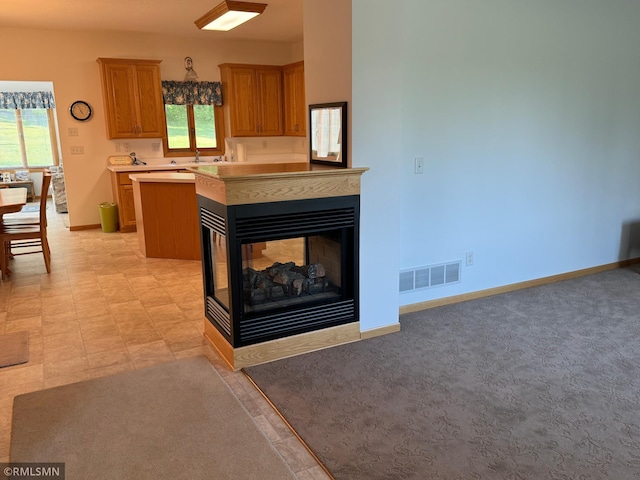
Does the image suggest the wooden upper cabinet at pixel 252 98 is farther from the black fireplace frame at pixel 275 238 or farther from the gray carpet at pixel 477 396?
the gray carpet at pixel 477 396

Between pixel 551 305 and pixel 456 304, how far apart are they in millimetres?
757

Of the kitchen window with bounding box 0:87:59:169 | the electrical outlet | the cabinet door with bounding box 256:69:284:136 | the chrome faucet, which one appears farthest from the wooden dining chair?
the kitchen window with bounding box 0:87:59:169

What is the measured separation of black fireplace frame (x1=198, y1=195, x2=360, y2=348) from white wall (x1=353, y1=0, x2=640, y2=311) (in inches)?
8.9

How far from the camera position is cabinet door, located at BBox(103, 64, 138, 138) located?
6.91 meters

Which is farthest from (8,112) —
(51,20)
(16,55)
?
(51,20)

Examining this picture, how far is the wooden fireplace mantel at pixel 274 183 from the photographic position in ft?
9.16

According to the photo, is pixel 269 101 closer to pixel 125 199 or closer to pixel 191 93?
pixel 191 93

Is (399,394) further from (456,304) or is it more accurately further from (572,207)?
(572,207)

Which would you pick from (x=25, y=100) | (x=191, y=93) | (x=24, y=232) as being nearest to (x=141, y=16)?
(x=191, y=93)

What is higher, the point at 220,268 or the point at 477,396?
the point at 220,268

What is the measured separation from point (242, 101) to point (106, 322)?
4.91 m

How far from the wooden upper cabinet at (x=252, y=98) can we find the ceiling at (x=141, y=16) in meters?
0.58

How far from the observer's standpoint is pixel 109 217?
7016 millimetres

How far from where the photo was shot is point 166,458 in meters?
2.20
